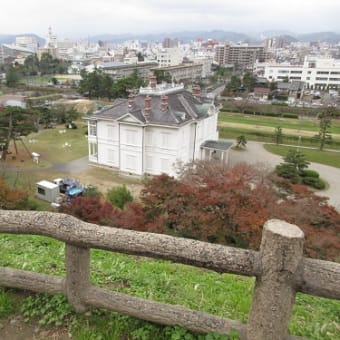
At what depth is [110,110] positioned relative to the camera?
25.3 m

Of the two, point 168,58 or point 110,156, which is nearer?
point 110,156

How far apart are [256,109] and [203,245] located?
174 feet

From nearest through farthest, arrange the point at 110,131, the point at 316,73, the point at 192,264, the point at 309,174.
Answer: the point at 192,264, the point at 309,174, the point at 110,131, the point at 316,73

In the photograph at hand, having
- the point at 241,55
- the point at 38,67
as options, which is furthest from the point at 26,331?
the point at 241,55

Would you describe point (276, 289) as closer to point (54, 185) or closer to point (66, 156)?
point (54, 185)

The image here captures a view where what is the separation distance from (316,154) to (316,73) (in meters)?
60.4

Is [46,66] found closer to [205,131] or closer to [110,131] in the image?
[110,131]

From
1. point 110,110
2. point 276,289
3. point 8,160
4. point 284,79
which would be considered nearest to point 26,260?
point 276,289

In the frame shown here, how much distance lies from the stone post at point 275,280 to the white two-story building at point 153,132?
797 inches

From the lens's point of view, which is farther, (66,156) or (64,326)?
(66,156)

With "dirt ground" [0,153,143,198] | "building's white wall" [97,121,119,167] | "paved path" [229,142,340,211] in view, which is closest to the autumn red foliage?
"dirt ground" [0,153,143,198]

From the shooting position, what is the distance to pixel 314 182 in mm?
23531

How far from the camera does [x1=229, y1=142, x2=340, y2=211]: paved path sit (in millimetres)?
22500

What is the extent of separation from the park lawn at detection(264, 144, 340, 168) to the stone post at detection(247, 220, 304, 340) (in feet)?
94.9
